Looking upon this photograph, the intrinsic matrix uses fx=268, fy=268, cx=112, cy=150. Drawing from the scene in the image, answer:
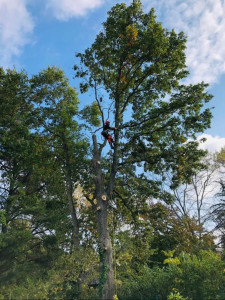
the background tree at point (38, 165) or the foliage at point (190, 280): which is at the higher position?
the background tree at point (38, 165)

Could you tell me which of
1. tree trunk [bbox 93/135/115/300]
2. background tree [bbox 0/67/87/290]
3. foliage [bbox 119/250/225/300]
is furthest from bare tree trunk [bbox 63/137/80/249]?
foliage [bbox 119/250/225/300]

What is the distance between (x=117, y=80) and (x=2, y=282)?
12217mm

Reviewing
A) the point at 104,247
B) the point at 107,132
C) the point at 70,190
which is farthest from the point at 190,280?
the point at 70,190

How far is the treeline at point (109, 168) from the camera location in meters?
9.87

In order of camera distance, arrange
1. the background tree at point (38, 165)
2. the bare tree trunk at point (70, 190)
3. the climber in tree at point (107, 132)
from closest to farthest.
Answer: the climber in tree at point (107, 132), the background tree at point (38, 165), the bare tree trunk at point (70, 190)

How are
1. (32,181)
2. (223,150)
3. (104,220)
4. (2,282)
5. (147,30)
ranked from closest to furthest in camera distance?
1. (104,220)
2. (147,30)
3. (2,282)
4. (32,181)
5. (223,150)

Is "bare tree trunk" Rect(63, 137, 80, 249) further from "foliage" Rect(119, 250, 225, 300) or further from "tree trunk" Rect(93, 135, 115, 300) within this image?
A: "foliage" Rect(119, 250, 225, 300)

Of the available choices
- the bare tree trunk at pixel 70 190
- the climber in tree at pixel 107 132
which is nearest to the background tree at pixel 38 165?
the bare tree trunk at pixel 70 190

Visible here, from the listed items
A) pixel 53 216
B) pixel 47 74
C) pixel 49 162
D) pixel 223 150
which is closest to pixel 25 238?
pixel 53 216

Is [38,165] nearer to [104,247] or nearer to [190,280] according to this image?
[104,247]

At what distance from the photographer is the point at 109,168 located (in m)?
12.9

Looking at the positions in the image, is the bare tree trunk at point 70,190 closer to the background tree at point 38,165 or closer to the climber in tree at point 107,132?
the background tree at point 38,165

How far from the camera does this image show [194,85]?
36.7ft

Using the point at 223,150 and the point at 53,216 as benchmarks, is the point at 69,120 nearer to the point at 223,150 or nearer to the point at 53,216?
the point at 53,216
